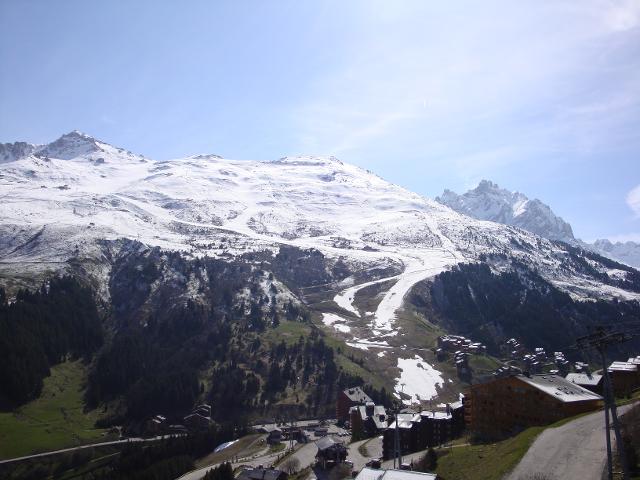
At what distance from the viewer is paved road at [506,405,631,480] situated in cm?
5062

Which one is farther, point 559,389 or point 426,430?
point 426,430

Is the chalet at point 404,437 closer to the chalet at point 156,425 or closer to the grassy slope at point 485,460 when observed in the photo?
the grassy slope at point 485,460

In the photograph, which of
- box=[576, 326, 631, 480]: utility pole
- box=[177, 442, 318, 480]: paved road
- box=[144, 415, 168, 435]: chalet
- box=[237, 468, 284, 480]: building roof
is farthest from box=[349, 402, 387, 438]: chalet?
box=[576, 326, 631, 480]: utility pole

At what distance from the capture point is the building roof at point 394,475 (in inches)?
1929

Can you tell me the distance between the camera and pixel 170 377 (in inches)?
7096

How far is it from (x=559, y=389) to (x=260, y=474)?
164 feet

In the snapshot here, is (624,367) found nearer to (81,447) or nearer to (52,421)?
(81,447)

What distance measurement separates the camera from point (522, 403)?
8362 cm

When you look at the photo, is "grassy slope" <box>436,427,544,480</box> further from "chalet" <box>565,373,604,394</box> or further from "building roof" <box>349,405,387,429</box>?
"chalet" <box>565,373,604,394</box>

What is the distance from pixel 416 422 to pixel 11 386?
134m

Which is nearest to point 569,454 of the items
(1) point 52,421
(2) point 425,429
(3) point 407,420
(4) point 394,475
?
(4) point 394,475

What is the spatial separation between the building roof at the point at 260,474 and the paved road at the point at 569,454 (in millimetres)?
43162

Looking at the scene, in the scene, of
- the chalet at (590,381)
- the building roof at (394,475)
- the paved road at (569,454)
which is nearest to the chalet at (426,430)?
the chalet at (590,381)

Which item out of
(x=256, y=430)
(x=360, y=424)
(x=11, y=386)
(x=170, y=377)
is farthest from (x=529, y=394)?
(x=11, y=386)
